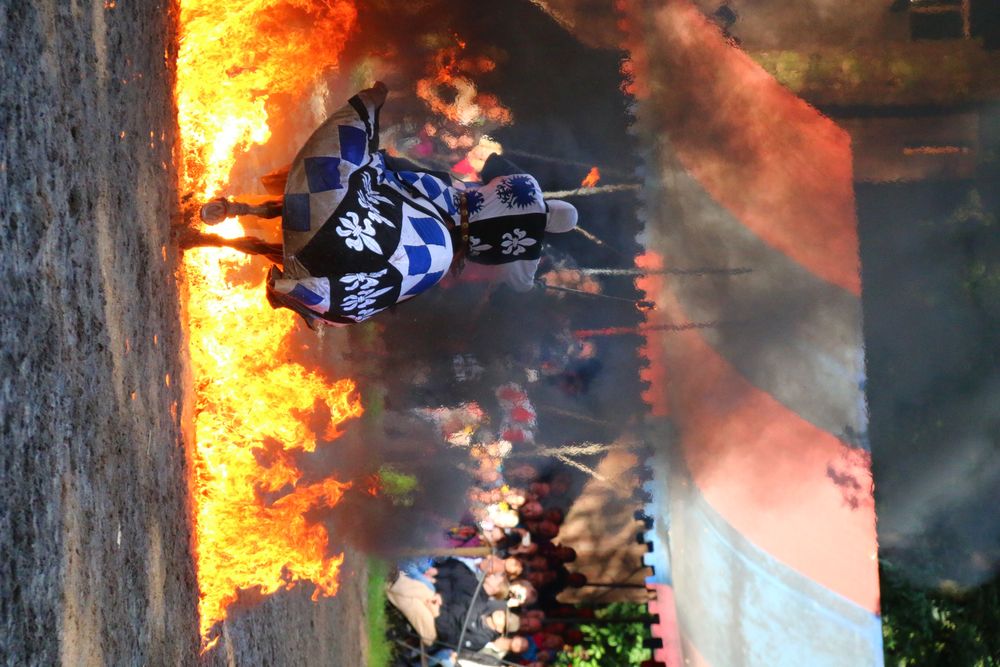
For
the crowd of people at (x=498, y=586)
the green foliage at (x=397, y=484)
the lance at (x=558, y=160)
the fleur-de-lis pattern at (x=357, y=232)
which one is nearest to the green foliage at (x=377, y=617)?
the crowd of people at (x=498, y=586)

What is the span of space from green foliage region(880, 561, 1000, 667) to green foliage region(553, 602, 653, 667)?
4.00ft

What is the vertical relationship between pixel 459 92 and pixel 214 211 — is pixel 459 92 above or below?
above

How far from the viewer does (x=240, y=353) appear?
3314 millimetres

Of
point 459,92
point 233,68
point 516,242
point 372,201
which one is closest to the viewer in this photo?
point 372,201

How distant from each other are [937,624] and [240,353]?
3.65 m

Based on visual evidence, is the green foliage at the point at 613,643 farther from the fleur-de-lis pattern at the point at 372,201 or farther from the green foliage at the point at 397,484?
the fleur-de-lis pattern at the point at 372,201

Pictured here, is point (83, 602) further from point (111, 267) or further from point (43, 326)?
point (111, 267)

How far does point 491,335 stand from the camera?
4.25m

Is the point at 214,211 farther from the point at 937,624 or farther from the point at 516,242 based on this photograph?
the point at 937,624

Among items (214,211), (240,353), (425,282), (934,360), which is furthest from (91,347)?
(934,360)

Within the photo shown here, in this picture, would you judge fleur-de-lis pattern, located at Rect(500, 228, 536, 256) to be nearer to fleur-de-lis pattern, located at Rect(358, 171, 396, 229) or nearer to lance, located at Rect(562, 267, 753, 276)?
fleur-de-lis pattern, located at Rect(358, 171, 396, 229)

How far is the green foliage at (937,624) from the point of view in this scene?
4266 mm

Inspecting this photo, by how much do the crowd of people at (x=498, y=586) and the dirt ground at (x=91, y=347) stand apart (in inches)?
63.3

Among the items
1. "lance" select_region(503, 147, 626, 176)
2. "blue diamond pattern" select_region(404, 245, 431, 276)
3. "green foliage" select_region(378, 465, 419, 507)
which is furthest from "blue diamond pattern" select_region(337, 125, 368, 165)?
"green foliage" select_region(378, 465, 419, 507)
